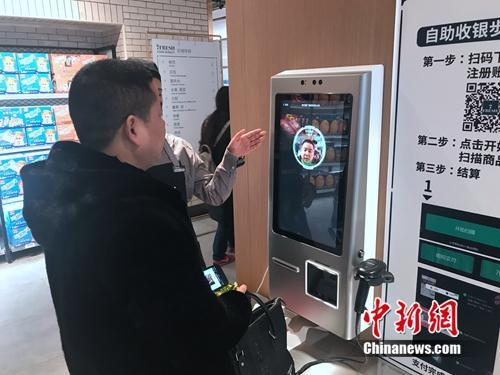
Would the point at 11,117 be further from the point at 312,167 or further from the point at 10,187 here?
the point at 312,167

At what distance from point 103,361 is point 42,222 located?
0.35 m

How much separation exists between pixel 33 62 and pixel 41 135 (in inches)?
29.8

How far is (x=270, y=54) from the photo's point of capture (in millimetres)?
1854

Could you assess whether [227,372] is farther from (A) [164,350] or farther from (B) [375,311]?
(B) [375,311]

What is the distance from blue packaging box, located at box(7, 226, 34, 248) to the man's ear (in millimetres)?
3947

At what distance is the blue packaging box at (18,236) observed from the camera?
14.0ft

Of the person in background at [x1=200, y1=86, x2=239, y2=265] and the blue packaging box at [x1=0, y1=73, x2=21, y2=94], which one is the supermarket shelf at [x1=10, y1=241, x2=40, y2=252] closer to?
the blue packaging box at [x1=0, y1=73, x2=21, y2=94]

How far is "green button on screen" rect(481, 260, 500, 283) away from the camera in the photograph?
1252 millimetres

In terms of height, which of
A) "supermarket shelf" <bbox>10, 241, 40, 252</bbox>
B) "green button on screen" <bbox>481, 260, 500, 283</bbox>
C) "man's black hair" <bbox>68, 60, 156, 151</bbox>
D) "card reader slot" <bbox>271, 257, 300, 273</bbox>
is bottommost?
"supermarket shelf" <bbox>10, 241, 40, 252</bbox>

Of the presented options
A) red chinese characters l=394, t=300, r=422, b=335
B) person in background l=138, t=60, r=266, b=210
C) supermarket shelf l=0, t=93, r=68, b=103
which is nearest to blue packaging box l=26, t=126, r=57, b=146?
supermarket shelf l=0, t=93, r=68, b=103

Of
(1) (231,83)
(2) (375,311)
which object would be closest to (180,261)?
(2) (375,311)

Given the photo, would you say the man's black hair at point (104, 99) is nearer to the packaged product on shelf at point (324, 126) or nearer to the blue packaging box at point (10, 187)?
the packaged product on shelf at point (324, 126)

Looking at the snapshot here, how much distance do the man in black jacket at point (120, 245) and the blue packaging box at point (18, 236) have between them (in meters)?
3.83

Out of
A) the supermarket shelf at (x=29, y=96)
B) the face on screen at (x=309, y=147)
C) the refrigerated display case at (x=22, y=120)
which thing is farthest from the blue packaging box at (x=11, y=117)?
the face on screen at (x=309, y=147)
